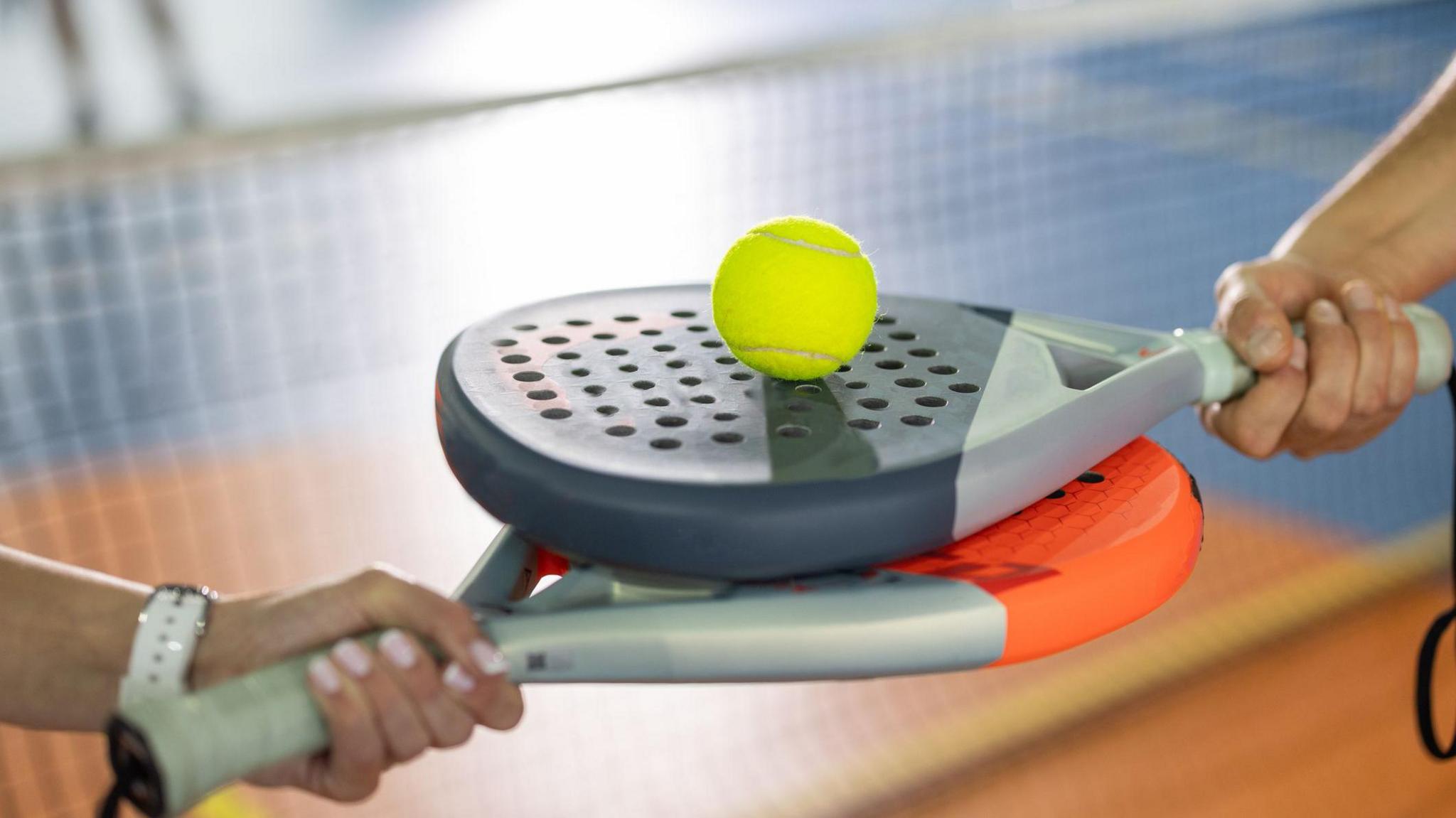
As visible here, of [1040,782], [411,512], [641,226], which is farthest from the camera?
[641,226]

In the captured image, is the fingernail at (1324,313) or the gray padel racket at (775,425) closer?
the gray padel racket at (775,425)

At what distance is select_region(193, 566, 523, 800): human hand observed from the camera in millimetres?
564

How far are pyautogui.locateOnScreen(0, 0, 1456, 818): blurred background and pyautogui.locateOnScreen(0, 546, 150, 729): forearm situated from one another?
18.9 inches

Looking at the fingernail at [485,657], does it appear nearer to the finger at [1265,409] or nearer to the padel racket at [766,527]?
the padel racket at [766,527]

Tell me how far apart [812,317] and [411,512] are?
6.07ft

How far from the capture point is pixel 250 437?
267 centimetres

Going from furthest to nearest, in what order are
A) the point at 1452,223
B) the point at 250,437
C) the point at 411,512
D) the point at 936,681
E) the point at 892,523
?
the point at 250,437 → the point at 411,512 → the point at 936,681 → the point at 1452,223 → the point at 892,523

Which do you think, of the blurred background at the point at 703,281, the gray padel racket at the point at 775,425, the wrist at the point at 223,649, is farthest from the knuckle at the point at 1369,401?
the wrist at the point at 223,649

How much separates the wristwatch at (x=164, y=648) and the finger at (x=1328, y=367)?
66cm

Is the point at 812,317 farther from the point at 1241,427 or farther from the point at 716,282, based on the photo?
the point at 1241,427

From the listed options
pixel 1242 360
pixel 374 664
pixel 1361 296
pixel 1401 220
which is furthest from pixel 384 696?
pixel 1401 220

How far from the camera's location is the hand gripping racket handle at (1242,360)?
2.69ft

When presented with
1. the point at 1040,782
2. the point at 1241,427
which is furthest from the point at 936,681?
the point at 1241,427

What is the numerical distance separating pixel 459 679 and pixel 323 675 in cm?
5
